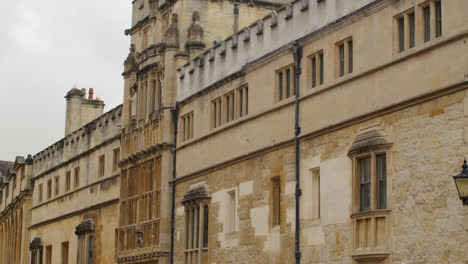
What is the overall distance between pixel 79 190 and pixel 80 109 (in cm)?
1039

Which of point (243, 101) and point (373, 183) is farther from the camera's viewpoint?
point (243, 101)

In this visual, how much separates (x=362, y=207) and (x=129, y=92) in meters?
16.6

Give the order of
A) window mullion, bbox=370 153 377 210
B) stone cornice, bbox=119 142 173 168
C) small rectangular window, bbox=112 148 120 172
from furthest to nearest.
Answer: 1. small rectangular window, bbox=112 148 120 172
2. stone cornice, bbox=119 142 173 168
3. window mullion, bbox=370 153 377 210

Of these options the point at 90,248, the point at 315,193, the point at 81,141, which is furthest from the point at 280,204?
the point at 81,141

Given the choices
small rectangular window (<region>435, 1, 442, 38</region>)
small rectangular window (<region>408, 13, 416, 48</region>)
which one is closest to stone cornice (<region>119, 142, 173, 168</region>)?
small rectangular window (<region>408, 13, 416, 48</region>)

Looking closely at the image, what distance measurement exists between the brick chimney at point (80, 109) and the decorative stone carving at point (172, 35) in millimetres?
20126

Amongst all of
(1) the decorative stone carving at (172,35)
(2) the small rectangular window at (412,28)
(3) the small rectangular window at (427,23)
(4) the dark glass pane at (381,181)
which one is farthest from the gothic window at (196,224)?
(3) the small rectangular window at (427,23)

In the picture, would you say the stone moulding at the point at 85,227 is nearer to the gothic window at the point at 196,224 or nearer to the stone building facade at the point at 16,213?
the gothic window at the point at 196,224

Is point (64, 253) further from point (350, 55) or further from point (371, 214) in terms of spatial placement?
point (371, 214)

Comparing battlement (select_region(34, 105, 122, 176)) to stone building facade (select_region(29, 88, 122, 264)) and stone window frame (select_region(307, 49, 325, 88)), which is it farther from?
stone window frame (select_region(307, 49, 325, 88))

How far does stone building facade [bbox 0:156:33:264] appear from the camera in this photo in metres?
51.4

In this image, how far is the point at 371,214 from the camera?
21094mm

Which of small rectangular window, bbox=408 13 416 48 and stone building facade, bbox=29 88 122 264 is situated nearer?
small rectangular window, bbox=408 13 416 48

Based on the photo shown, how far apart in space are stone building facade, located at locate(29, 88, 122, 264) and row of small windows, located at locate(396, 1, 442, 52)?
1891 centimetres
